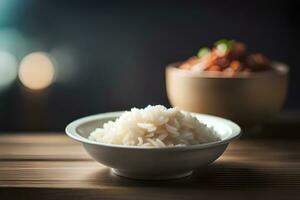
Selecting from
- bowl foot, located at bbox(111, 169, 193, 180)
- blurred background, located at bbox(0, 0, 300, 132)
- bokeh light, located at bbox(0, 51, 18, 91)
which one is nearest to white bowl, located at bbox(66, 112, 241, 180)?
bowl foot, located at bbox(111, 169, 193, 180)

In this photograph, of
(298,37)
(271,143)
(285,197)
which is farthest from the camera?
(298,37)

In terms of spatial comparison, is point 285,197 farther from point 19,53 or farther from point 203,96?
point 19,53

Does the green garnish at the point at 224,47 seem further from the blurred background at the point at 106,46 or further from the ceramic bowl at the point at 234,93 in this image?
the blurred background at the point at 106,46

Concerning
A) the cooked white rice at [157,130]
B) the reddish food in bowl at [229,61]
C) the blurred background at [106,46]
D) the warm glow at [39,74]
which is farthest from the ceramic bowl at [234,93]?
the warm glow at [39,74]

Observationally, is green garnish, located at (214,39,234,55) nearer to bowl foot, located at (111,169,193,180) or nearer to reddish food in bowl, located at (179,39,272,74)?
reddish food in bowl, located at (179,39,272,74)

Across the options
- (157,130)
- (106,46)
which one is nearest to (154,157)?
(157,130)

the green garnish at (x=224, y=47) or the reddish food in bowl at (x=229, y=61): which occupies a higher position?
the green garnish at (x=224, y=47)

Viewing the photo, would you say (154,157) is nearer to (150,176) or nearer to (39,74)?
(150,176)

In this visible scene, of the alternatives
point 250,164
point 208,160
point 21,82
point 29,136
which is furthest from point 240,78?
point 21,82
